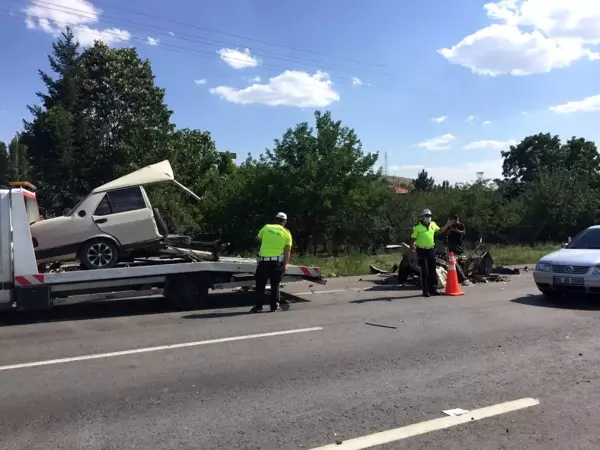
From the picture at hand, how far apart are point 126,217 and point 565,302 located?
8125 millimetres

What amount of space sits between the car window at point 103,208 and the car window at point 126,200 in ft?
0.18

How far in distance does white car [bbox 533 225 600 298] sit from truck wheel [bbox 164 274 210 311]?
6.26 meters

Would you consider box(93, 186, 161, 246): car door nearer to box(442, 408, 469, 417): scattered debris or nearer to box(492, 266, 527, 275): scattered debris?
box(442, 408, 469, 417): scattered debris

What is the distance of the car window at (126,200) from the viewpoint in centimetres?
990

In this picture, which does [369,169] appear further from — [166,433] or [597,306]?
[166,433]

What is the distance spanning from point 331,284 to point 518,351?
7.22m

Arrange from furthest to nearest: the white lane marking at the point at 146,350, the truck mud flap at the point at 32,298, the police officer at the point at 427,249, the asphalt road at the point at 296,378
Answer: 1. the police officer at the point at 427,249
2. the truck mud flap at the point at 32,298
3. the white lane marking at the point at 146,350
4. the asphalt road at the point at 296,378

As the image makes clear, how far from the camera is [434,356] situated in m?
6.46

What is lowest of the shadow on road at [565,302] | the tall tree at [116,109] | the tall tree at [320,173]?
the shadow on road at [565,302]

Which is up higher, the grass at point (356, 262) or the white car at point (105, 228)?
the white car at point (105, 228)

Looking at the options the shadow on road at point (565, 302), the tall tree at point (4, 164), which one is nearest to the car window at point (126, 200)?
the shadow on road at point (565, 302)

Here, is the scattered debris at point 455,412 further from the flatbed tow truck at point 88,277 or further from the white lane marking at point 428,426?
the flatbed tow truck at point 88,277

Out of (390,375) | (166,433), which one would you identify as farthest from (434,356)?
(166,433)

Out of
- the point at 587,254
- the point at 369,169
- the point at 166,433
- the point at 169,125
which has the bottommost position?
the point at 166,433
